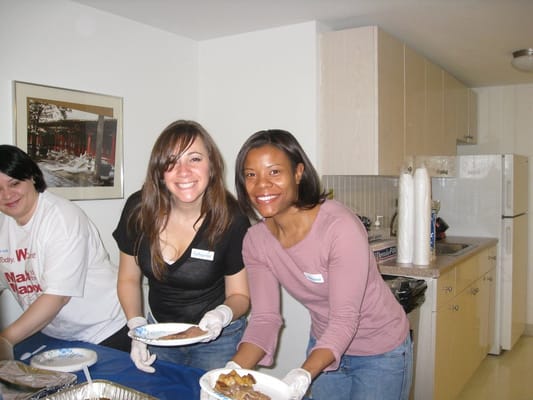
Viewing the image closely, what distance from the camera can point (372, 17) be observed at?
2.74 meters

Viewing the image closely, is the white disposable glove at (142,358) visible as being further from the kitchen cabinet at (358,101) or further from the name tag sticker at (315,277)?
the kitchen cabinet at (358,101)

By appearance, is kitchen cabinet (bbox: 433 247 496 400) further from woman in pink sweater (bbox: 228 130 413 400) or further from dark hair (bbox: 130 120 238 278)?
dark hair (bbox: 130 120 238 278)

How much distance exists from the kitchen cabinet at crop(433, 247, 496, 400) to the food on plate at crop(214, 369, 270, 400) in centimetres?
178

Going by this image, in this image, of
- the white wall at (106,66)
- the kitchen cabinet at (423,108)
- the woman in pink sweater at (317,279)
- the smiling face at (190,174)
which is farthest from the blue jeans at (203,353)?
the kitchen cabinet at (423,108)

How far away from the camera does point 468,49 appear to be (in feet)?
11.2

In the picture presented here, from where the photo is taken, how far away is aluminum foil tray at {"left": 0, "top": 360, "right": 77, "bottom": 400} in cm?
124

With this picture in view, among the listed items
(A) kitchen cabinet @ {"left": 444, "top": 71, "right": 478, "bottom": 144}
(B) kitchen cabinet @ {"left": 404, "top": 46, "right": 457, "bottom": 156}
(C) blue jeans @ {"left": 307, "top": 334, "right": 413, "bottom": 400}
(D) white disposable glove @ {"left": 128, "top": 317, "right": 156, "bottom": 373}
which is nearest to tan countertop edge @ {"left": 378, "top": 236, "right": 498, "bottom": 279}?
(B) kitchen cabinet @ {"left": 404, "top": 46, "right": 457, "bottom": 156}

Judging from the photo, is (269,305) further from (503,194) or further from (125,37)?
(503,194)

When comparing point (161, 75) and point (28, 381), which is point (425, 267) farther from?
point (28, 381)

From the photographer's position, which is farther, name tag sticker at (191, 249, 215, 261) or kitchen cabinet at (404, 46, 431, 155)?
kitchen cabinet at (404, 46, 431, 155)

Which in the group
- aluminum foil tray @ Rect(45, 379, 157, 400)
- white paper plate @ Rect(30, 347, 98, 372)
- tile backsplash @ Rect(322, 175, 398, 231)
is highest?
tile backsplash @ Rect(322, 175, 398, 231)

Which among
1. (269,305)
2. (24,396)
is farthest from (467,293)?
(24,396)

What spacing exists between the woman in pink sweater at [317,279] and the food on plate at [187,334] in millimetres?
130

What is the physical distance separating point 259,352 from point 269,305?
0.15 metres
